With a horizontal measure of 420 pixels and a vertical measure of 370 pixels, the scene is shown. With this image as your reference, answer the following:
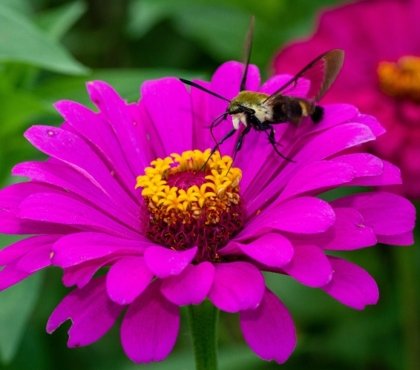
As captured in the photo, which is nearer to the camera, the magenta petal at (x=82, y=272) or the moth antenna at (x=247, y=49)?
the magenta petal at (x=82, y=272)

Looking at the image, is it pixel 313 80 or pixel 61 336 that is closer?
pixel 313 80

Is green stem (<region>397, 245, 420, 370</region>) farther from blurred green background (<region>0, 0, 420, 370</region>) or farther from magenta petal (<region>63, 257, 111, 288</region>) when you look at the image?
magenta petal (<region>63, 257, 111, 288</region>)

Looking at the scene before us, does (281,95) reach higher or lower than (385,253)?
higher

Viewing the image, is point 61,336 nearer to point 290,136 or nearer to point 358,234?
point 290,136

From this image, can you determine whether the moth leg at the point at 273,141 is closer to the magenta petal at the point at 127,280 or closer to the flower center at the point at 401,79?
the magenta petal at the point at 127,280

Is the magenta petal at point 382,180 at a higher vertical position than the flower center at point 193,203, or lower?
higher

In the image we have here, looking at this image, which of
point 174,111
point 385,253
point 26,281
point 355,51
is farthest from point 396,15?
point 26,281

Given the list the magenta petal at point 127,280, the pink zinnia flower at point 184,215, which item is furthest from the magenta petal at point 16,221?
the magenta petal at point 127,280

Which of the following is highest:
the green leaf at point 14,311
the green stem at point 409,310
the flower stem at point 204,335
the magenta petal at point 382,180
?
the magenta petal at point 382,180
